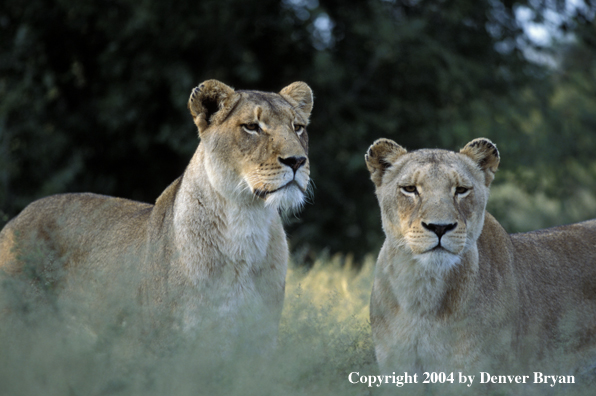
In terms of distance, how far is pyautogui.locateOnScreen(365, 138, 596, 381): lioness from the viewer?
147 inches

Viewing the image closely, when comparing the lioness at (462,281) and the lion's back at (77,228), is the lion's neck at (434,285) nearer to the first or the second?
the lioness at (462,281)

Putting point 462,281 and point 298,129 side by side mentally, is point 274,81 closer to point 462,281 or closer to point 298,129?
point 298,129

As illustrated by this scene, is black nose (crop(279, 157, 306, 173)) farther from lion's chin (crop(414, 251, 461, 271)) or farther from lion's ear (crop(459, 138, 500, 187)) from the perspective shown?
lion's ear (crop(459, 138, 500, 187))

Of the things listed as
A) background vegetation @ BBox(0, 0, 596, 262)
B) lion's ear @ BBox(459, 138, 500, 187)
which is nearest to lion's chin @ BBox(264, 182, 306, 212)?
lion's ear @ BBox(459, 138, 500, 187)

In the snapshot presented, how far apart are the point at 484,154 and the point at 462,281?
2.76 ft

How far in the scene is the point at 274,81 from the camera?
36.4ft

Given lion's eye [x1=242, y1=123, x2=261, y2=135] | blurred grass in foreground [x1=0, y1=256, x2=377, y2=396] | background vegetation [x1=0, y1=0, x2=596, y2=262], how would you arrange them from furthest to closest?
background vegetation [x1=0, y1=0, x2=596, y2=262]
lion's eye [x1=242, y1=123, x2=261, y2=135]
blurred grass in foreground [x1=0, y1=256, x2=377, y2=396]

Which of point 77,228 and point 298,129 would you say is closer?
point 298,129

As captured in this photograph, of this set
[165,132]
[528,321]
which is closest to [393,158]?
[528,321]

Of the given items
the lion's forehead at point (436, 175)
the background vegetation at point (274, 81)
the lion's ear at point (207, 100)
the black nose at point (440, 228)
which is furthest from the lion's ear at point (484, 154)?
the background vegetation at point (274, 81)

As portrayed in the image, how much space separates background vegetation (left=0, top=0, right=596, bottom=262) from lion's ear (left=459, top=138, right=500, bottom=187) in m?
5.69

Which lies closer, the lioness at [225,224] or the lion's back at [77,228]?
the lioness at [225,224]

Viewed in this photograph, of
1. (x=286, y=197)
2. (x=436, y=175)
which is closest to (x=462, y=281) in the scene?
(x=436, y=175)

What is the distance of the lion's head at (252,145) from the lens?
12.9 ft
